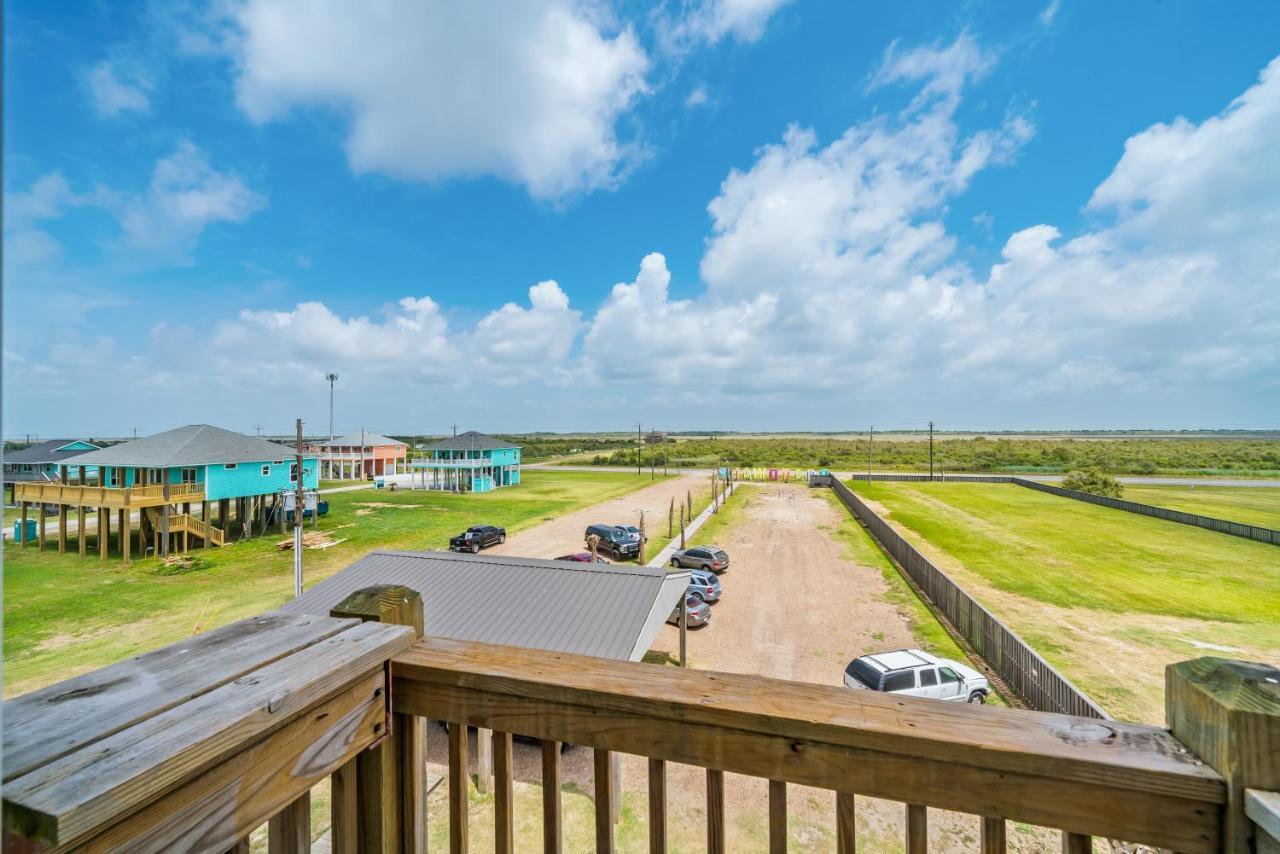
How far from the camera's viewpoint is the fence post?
1.51m

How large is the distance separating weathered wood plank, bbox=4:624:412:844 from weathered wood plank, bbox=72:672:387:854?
45mm

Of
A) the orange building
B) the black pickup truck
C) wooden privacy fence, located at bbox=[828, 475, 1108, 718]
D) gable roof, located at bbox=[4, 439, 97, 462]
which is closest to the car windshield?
wooden privacy fence, located at bbox=[828, 475, 1108, 718]

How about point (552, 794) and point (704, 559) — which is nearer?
point (552, 794)

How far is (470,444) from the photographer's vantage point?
47.5m

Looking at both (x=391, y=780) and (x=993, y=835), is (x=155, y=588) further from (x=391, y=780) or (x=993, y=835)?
(x=993, y=835)

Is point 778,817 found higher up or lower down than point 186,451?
lower down

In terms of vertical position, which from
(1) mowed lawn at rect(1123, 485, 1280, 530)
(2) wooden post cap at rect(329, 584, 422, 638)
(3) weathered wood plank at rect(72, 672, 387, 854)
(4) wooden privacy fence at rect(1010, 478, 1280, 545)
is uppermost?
(2) wooden post cap at rect(329, 584, 422, 638)

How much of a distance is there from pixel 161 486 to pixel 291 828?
27388 millimetres

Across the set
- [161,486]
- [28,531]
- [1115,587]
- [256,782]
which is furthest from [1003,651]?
[28,531]

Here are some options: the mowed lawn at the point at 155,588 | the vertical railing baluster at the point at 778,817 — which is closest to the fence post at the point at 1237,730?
the vertical railing baluster at the point at 778,817

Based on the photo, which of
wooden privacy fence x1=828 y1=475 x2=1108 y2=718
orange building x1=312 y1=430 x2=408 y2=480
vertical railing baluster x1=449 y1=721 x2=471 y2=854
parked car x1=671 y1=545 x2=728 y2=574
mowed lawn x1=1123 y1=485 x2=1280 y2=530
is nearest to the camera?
vertical railing baluster x1=449 y1=721 x2=471 y2=854

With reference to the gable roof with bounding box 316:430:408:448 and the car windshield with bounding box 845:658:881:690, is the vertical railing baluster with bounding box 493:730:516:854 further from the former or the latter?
the gable roof with bounding box 316:430:408:448

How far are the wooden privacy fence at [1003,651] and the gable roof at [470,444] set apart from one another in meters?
35.5

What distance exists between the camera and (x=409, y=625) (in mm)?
2258
